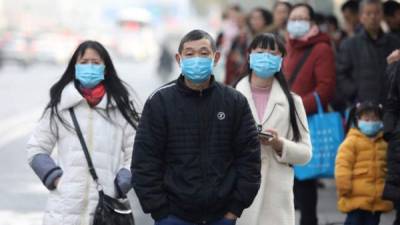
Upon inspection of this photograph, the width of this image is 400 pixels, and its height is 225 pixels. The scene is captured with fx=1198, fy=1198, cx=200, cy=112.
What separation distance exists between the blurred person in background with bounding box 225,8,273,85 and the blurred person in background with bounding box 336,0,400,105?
261 cm

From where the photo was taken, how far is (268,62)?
714cm

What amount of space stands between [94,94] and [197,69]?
1446 millimetres

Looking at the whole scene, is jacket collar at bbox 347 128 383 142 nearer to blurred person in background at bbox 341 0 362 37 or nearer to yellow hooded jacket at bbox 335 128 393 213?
yellow hooded jacket at bbox 335 128 393 213

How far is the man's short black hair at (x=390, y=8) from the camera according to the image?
1130cm

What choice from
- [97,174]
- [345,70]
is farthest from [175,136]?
[345,70]

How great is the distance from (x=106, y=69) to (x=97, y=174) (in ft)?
2.46

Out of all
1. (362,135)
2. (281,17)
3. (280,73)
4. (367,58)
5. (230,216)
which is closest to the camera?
(230,216)

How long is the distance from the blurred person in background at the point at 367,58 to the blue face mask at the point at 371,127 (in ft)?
4.38

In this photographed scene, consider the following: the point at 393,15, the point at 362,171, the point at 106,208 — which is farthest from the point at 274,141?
the point at 393,15

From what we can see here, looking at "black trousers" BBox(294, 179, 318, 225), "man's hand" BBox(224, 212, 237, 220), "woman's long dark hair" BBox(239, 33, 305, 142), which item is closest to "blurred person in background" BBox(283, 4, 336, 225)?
"black trousers" BBox(294, 179, 318, 225)

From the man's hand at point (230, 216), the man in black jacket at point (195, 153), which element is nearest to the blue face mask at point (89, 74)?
the man in black jacket at point (195, 153)

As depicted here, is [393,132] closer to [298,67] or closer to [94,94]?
[298,67]

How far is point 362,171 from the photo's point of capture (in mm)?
8367

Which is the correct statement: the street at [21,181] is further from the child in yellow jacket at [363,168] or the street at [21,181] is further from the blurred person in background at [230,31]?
the blurred person in background at [230,31]
